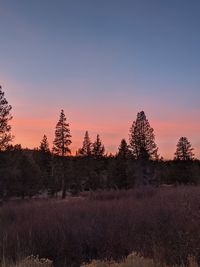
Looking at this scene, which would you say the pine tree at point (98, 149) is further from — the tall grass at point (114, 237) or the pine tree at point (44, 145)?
the tall grass at point (114, 237)

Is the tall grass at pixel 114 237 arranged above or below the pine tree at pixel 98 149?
below

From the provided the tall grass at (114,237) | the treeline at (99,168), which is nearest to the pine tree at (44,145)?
the treeline at (99,168)

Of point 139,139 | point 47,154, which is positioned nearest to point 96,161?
point 47,154

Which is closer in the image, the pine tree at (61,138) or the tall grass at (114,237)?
the tall grass at (114,237)

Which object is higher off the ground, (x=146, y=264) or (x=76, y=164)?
(x=76, y=164)

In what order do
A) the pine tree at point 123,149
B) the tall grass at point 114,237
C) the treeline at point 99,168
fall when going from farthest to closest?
the pine tree at point 123,149 → the treeline at point 99,168 → the tall grass at point 114,237

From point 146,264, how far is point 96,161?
6391 centimetres

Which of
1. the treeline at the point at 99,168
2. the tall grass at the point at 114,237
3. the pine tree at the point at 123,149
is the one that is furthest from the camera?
the pine tree at the point at 123,149

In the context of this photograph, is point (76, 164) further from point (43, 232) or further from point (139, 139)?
point (43, 232)

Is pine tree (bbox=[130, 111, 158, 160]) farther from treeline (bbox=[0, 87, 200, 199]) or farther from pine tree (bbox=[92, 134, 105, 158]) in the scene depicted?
pine tree (bbox=[92, 134, 105, 158])

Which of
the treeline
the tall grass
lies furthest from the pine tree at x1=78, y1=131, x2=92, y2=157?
the tall grass

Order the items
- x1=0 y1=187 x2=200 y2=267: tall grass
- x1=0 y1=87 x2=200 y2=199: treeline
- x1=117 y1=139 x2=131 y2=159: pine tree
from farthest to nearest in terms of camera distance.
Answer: x1=117 y1=139 x2=131 y2=159: pine tree → x1=0 y1=87 x2=200 y2=199: treeline → x1=0 y1=187 x2=200 y2=267: tall grass

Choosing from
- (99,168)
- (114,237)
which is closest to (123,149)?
(99,168)

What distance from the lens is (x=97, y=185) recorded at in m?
65.8
